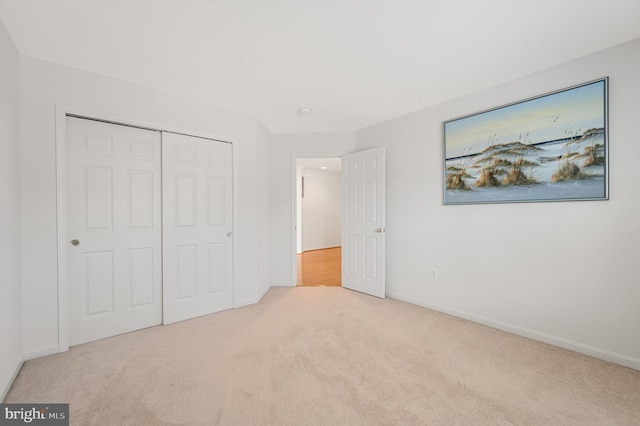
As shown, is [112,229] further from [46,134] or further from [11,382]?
[11,382]

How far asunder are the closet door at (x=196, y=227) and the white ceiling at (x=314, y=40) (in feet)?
2.11

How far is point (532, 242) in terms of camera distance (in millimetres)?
2350

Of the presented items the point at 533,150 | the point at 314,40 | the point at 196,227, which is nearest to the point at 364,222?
the point at 533,150

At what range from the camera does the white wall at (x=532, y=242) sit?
1937mm

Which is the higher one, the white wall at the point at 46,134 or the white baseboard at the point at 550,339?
the white wall at the point at 46,134

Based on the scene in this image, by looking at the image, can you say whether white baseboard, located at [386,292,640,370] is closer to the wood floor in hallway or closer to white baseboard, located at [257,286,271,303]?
the wood floor in hallway

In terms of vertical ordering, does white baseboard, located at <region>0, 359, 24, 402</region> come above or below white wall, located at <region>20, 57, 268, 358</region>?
below

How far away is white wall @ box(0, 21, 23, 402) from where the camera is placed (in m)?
1.67

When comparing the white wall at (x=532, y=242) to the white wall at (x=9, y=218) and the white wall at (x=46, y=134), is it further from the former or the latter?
the white wall at (x=9, y=218)

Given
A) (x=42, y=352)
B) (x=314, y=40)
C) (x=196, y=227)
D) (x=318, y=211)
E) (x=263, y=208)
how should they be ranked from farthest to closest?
1. (x=318, y=211)
2. (x=263, y=208)
3. (x=196, y=227)
4. (x=42, y=352)
5. (x=314, y=40)

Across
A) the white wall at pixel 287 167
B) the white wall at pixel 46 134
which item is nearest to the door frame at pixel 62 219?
the white wall at pixel 46 134

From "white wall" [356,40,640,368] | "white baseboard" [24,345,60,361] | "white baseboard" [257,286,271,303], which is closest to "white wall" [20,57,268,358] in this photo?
"white baseboard" [24,345,60,361]

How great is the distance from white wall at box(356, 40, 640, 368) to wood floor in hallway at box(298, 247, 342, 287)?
1221mm

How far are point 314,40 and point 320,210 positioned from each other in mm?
6000
